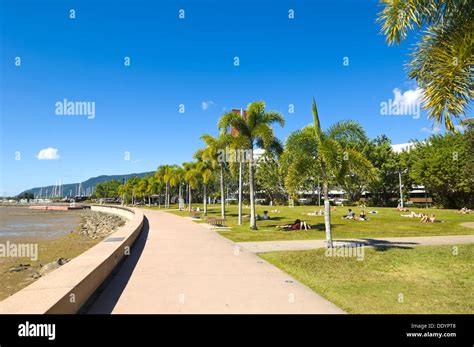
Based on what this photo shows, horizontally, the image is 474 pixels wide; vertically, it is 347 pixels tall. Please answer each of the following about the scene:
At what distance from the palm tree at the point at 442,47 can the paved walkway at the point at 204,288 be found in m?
5.51

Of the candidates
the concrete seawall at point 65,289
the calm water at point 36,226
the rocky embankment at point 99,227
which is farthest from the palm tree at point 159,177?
the concrete seawall at point 65,289

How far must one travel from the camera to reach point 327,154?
12852mm

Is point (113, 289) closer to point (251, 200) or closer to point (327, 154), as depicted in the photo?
point (327, 154)

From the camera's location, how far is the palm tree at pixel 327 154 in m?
13.0

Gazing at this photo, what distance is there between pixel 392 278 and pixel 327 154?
552cm

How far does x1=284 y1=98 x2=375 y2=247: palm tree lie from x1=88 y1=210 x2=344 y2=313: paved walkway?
417cm

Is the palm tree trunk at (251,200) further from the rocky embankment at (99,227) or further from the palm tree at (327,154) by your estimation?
the rocky embankment at (99,227)

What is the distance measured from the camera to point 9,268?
1320cm

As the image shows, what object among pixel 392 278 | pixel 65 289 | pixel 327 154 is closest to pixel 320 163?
pixel 327 154

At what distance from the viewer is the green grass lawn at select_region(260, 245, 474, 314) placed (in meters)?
6.54

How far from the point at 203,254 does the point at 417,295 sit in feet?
23.7

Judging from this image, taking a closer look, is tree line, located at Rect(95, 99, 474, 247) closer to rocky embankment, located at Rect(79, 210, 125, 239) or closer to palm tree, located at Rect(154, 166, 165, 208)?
palm tree, located at Rect(154, 166, 165, 208)

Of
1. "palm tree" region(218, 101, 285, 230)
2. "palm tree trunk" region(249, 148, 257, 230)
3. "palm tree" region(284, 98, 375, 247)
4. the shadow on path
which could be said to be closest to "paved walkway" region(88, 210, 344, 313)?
the shadow on path
